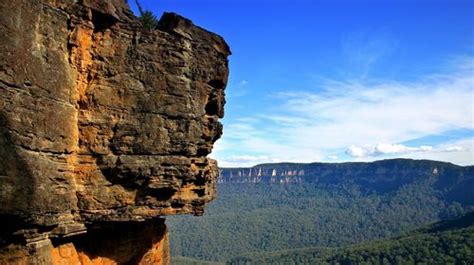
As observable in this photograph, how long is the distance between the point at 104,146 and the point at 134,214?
277 centimetres

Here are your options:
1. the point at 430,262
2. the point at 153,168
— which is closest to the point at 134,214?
the point at 153,168

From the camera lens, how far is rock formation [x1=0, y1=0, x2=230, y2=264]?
1253 cm

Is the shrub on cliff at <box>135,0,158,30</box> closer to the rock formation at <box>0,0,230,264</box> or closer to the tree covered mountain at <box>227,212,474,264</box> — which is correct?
the rock formation at <box>0,0,230,264</box>

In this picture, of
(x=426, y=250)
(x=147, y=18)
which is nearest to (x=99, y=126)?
(x=147, y=18)

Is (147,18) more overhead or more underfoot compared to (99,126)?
more overhead

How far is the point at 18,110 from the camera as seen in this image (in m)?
12.3

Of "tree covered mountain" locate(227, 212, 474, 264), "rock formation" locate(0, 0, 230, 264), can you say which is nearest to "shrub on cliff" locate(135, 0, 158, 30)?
"rock formation" locate(0, 0, 230, 264)

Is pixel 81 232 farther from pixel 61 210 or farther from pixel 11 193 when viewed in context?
pixel 11 193

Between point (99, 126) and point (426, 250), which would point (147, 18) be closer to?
point (99, 126)

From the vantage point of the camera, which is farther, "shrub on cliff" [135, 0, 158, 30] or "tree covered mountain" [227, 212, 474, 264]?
"tree covered mountain" [227, 212, 474, 264]

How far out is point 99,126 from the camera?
1561 cm

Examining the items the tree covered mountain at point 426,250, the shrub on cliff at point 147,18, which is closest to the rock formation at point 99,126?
the shrub on cliff at point 147,18

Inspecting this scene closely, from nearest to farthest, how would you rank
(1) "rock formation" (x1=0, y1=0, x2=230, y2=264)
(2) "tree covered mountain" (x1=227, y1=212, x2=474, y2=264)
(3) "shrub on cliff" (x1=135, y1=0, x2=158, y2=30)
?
1. (1) "rock formation" (x1=0, y1=0, x2=230, y2=264)
2. (3) "shrub on cliff" (x1=135, y1=0, x2=158, y2=30)
3. (2) "tree covered mountain" (x1=227, y1=212, x2=474, y2=264)

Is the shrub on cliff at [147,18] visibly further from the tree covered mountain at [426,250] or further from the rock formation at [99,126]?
the tree covered mountain at [426,250]
